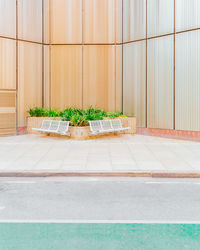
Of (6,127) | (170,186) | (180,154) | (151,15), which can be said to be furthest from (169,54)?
(170,186)

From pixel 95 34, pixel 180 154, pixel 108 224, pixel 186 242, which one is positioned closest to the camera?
pixel 186 242

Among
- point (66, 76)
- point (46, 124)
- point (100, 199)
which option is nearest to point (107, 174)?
point (100, 199)

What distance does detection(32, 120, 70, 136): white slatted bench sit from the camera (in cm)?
1623

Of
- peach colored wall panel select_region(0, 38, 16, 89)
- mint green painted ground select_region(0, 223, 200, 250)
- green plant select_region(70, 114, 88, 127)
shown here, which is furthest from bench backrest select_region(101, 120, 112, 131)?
mint green painted ground select_region(0, 223, 200, 250)

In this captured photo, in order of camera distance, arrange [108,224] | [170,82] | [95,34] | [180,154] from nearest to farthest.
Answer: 1. [108,224]
2. [180,154]
3. [170,82]
4. [95,34]

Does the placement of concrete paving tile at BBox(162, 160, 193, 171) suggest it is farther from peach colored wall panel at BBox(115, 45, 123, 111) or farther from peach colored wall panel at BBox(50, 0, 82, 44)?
peach colored wall panel at BBox(50, 0, 82, 44)

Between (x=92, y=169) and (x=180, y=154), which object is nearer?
(x=92, y=169)

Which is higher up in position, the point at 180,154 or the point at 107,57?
the point at 107,57

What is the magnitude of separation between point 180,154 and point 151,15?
9093 mm

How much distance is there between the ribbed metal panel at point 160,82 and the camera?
1708cm

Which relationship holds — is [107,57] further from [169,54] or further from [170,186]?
[170,186]

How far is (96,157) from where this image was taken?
11.1m

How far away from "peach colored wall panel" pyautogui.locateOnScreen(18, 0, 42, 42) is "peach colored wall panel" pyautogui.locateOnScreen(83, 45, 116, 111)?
2.98 m

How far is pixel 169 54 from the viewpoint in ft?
55.9
